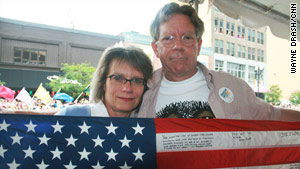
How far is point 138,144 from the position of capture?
7.07 ft

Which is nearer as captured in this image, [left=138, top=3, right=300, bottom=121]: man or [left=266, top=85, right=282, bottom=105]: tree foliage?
[left=138, top=3, right=300, bottom=121]: man

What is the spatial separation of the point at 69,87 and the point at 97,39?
9.70 metres

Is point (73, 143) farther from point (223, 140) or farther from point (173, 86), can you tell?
point (223, 140)

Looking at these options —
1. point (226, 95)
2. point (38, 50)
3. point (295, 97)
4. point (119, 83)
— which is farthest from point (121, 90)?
point (295, 97)

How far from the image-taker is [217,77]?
8.89 ft

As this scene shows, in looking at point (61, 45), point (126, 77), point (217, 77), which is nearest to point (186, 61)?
point (217, 77)

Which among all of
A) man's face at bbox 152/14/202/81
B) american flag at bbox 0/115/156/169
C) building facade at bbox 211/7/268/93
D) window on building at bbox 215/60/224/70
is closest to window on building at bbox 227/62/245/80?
building facade at bbox 211/7/268/93

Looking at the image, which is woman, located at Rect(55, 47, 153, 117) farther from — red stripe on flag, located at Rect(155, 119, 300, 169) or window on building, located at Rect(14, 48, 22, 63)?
window on building, located at Rect(14, 48, 22, 63)

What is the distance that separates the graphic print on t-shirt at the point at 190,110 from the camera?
8.45 ft

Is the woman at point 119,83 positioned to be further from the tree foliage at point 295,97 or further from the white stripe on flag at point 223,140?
the tree foliage at point 295,97

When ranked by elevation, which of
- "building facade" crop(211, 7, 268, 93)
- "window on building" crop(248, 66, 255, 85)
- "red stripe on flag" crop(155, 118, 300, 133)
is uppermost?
"building facade" crop(211, 7, 268, 93)

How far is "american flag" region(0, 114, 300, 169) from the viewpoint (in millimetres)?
2020

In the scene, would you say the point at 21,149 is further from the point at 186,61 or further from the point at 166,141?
the point at 186,61

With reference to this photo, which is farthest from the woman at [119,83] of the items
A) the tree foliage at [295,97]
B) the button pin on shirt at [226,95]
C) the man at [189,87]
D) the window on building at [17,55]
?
the tree foliage at [295,97]
